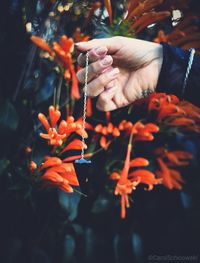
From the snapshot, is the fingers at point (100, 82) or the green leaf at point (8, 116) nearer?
the fingers at point (100, 82)

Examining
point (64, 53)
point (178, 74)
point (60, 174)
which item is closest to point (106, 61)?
point (178, 74)

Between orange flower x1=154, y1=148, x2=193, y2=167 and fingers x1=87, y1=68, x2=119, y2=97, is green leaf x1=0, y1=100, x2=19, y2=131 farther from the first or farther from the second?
orange flower x1=154, y1=148, x2=193, y2=167

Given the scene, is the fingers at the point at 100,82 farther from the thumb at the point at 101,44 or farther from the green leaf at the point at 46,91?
the green leaf at the point at 46,91

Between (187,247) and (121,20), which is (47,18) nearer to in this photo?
(121,20)

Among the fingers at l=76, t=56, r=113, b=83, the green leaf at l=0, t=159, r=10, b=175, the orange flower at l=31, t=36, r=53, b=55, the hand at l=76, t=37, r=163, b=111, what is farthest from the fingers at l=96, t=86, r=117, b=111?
the green leaf at l=0, t=159, r=10, b=175

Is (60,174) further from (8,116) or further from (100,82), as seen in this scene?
(100,82)

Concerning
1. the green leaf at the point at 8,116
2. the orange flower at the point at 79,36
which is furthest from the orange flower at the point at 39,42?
the green leaf at the point at 8,116
